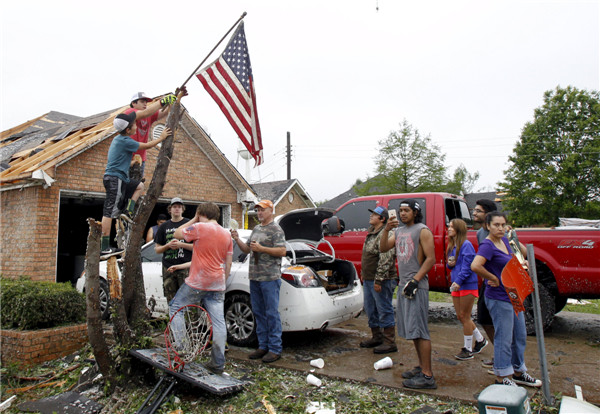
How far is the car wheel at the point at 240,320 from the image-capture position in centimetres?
527

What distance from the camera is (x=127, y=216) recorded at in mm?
4691

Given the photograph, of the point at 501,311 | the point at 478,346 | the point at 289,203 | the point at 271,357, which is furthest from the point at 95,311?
the point at 289,203

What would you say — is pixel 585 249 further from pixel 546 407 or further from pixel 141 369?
pixel 141 369

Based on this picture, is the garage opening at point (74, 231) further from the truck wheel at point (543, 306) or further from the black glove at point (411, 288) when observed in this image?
the black glove at point (411, 288)

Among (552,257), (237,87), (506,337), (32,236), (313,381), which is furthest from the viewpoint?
(32,236)

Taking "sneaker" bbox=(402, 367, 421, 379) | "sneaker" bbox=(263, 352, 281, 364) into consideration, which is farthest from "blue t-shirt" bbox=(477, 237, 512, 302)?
"sneaker" bbox=(263, 352, 281, 364)

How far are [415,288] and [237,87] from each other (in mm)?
3352

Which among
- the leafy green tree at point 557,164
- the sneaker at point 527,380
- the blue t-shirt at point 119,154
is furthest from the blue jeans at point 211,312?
the leafy green tree at point 557,164

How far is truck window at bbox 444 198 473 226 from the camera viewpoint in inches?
270

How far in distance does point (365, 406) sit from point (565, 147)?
27913 mm

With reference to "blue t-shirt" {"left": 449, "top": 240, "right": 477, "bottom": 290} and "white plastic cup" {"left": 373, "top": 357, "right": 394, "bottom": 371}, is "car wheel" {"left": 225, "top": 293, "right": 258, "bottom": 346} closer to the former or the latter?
"white plastic cup" {"left": 373, "top": 357, "right": 394, "bottom": 371}

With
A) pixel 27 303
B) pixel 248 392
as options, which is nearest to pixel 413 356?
pixel 248 392

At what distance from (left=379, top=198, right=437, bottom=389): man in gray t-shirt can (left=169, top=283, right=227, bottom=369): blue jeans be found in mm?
1830

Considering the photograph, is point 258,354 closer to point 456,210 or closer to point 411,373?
point 411,373
